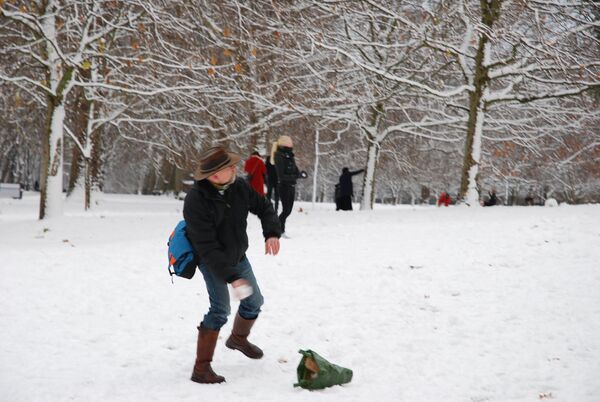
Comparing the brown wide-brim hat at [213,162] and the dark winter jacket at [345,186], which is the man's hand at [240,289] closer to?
the brown wide-brim hat at [213,162]

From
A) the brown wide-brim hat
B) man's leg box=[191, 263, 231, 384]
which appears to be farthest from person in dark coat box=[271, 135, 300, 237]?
the brown wide-brim hat

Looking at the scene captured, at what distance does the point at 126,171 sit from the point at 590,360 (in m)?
61.3

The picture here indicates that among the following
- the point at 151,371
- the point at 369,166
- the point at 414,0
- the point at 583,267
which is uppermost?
the point at 414,0

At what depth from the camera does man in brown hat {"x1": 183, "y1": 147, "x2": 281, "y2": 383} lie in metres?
4.01

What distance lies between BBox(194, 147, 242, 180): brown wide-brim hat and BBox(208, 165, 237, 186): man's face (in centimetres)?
2

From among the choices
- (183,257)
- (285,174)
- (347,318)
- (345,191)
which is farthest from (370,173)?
(183,257)

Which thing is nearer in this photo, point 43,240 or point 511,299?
point 511,299

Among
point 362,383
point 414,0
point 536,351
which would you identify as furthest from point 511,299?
point 414,0

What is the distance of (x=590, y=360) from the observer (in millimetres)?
4582

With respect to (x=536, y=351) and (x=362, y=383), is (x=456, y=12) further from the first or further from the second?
(x=362, y=383)

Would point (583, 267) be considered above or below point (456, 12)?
below

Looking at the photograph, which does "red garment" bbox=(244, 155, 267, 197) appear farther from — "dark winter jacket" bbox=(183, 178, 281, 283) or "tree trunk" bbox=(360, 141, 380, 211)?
"tree trunk" bbox=(360, 141, 380, 211)

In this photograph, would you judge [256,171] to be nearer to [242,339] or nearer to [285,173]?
[285,173]

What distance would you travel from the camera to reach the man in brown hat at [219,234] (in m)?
4.01
